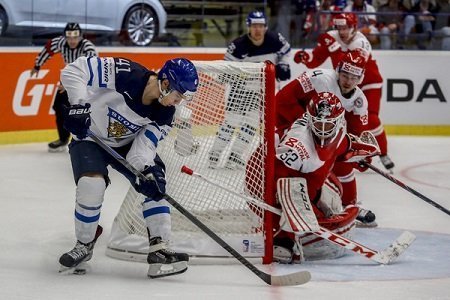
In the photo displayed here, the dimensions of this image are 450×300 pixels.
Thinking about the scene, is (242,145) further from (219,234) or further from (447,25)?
(447,25)

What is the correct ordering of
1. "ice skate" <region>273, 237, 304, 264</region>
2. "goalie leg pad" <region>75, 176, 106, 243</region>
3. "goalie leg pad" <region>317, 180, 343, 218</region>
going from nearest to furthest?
1. "goalie leg pad" <region>75, 176, 106, 243</region>
2. "ice skate" <region>273, 237, 304, 264</region>
3. "goalie leg pad" <region>317, 180, 343, 218</region>

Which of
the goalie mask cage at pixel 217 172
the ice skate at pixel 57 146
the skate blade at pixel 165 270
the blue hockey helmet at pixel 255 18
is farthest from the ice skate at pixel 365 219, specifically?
the ice skate at pixel 57 146

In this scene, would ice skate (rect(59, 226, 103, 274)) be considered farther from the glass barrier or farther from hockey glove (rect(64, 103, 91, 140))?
the glass barrier

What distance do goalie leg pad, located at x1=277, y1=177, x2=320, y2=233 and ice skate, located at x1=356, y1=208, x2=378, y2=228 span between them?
1.10m

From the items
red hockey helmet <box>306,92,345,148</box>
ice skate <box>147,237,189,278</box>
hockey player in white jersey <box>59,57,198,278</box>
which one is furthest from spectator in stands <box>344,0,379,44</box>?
ice skate <box>147,237,189,278</box>

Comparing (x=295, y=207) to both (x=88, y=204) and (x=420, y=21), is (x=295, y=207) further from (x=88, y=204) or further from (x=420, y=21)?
(x=420, y=21)

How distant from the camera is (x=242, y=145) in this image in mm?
5090

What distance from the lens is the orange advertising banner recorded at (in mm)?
8664

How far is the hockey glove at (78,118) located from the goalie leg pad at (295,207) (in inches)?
37.2

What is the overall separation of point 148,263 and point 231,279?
1.13 feet

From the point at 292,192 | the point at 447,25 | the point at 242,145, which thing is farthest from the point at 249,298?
the point at 447,25

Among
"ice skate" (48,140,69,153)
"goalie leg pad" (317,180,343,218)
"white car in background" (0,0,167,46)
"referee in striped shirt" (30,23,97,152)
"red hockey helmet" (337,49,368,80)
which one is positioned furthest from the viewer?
"white car in background" (0,0,167,46)

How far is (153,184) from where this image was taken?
4301 mm

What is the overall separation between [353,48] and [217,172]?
9.40ft
